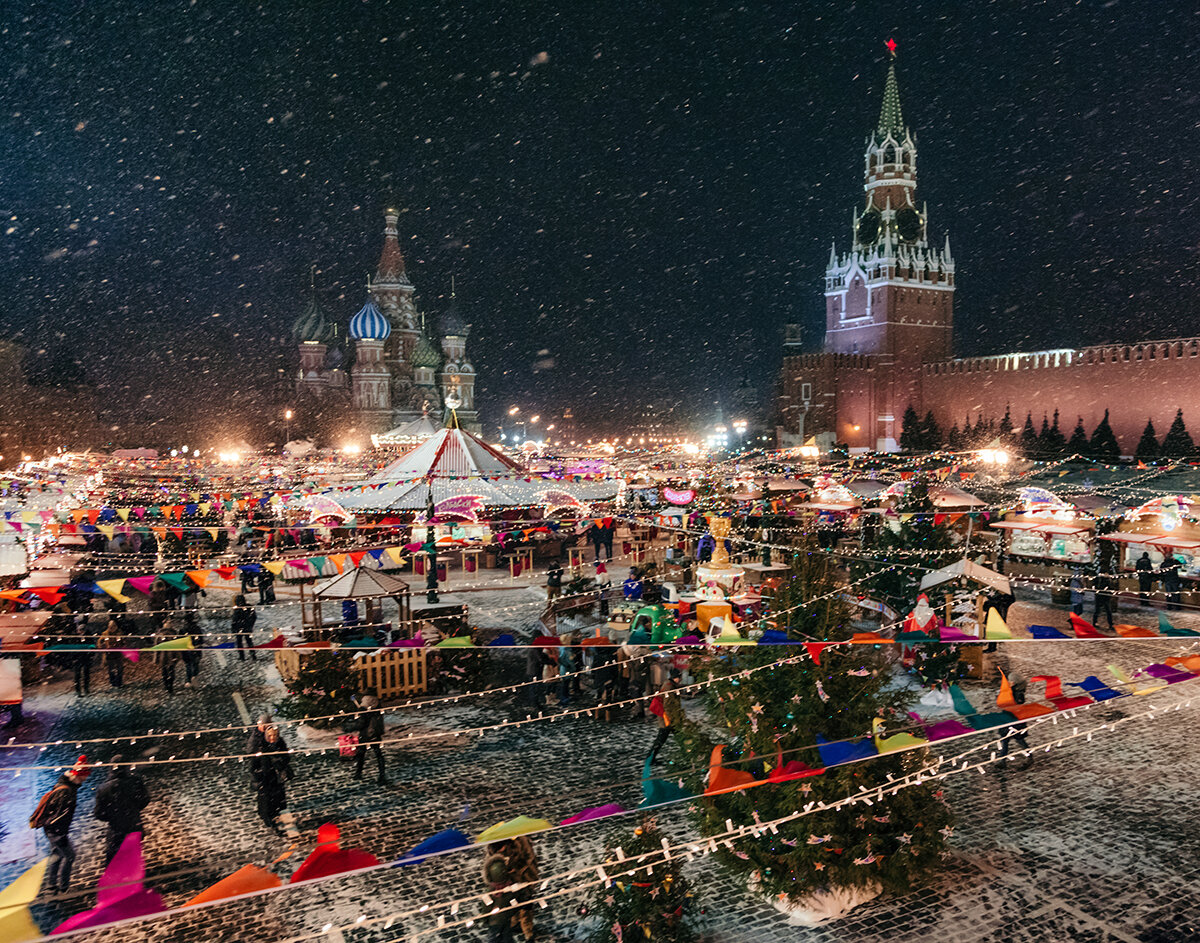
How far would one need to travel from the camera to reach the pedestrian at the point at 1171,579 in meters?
14.7

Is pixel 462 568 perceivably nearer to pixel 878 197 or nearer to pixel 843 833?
pixel 843 833

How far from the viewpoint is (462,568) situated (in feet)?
65.9

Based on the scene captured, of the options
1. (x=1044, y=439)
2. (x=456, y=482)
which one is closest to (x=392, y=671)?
(x=456, y=482)

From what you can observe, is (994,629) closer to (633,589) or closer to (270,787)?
(270,787)

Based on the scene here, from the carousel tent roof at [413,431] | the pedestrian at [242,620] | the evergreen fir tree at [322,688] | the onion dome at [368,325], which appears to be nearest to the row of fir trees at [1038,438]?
the carousel tent roof at [413,431]

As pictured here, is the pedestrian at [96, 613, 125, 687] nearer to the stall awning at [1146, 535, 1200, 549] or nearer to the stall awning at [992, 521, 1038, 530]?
the stall awning at [992, 521, 1038, 530]

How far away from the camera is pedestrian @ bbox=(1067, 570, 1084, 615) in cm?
1454

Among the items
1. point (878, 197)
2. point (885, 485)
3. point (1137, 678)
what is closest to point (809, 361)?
point (878, 197)

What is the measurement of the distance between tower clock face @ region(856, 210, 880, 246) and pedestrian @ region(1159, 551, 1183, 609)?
51819 millimetres

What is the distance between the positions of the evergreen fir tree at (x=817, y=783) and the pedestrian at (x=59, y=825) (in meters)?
4.95

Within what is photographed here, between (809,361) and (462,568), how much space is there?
145 feet

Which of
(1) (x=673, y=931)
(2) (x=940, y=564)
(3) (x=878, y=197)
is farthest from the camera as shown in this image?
(3) (x=878, y=197)

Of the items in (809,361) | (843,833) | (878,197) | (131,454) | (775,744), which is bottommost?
(843,833)

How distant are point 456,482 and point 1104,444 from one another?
120 feet
